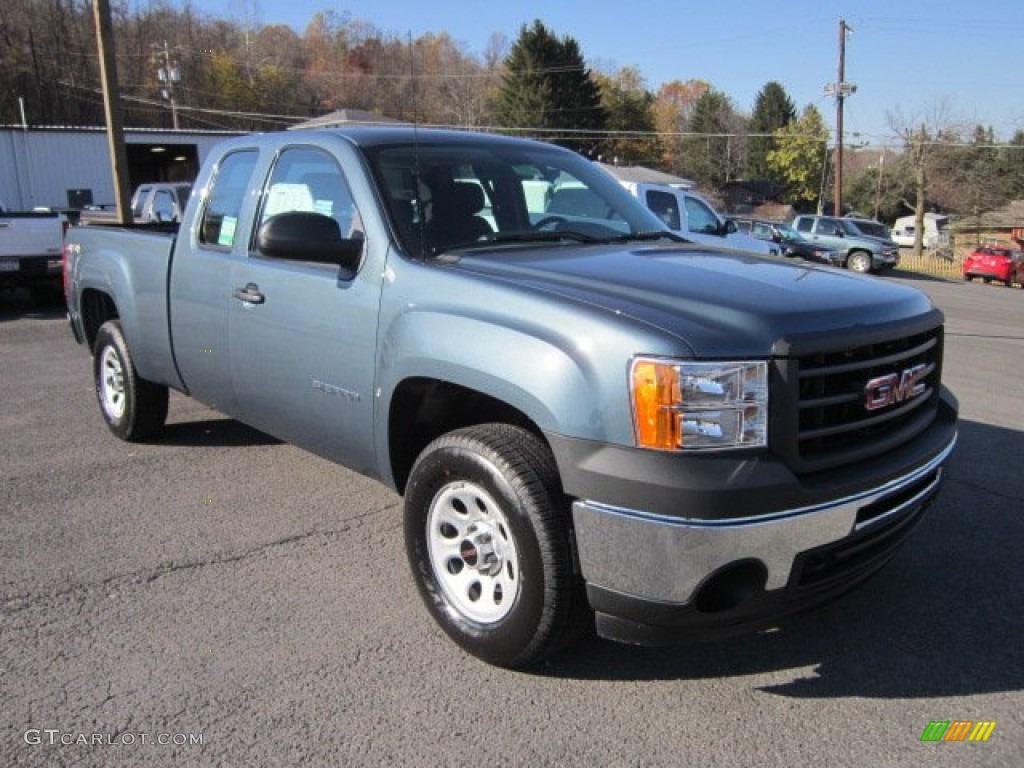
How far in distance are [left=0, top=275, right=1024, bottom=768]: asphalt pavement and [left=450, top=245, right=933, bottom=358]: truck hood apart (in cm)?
103

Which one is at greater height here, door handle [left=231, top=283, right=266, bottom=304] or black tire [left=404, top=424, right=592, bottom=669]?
door handle [left=231, top=283, right=266, bottom=304]

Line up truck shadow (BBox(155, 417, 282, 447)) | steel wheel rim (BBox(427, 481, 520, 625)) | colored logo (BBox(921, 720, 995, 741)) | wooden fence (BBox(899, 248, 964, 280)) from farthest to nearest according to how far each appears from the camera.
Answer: wooden fence (BBox(899, 248, 964, 280)) < truck shadow (BBox(155, 417, 282, 447)) < steel wheel rim (BBox(427, 481, 520, 625)) < colored logo (BBox(921, 720, 995, 741))

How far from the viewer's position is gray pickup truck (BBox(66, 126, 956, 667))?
2516mm

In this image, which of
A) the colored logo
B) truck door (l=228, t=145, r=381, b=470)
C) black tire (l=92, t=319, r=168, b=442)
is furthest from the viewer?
black tire (l=92, t=319, r=168, b=442)

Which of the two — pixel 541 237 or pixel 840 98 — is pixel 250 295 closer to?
pixel 541 237

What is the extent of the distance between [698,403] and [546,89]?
2627 inches

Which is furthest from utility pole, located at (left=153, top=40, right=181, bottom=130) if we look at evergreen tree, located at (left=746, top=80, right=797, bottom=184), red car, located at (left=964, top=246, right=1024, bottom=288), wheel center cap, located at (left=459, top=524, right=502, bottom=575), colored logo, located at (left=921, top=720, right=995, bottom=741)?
evergreen tree, located at (left=746, top=80, right=797, bottom=184)

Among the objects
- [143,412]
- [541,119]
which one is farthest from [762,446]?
[541,119]

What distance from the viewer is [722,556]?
2488 mm

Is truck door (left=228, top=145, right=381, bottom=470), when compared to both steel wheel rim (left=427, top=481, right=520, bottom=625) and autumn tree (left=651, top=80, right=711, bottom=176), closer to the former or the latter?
steel wheel rim (left=427, top=481, right=520, bottom=625)

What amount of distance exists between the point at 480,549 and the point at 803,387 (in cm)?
126

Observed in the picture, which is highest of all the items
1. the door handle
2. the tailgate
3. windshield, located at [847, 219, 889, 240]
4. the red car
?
the tailgate

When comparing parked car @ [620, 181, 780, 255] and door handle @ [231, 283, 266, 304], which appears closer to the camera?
door handle @ [231, 283, 266, 304]

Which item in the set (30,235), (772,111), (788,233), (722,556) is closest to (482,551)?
(722,556)
